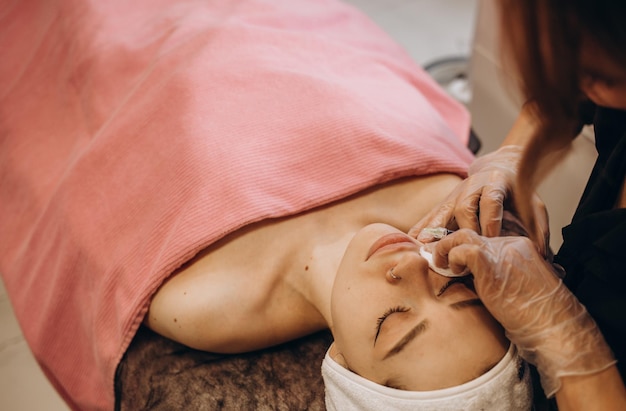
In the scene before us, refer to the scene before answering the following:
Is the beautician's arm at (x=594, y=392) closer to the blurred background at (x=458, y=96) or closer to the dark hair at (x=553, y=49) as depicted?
the dark hair at (x=553, y=49)

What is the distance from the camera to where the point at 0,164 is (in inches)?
66.0

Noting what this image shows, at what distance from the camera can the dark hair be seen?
654 millimetres

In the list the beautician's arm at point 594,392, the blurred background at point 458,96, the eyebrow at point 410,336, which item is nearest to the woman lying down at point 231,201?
the eyebrow at point 410,336

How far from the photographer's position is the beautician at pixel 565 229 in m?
0.69

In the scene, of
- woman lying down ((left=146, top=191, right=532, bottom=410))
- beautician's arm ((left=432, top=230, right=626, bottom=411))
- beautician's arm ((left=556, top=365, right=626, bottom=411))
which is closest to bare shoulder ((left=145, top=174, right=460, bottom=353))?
woman lying down ((left=146, top=191, right=532, bottom=410))

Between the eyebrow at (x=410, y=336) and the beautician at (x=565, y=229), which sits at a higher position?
the beautician at (x=565, y=229)

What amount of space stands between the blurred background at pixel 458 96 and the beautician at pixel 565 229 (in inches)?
3.7

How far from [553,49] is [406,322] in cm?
53

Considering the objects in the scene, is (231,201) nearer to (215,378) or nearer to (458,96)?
(215,378)

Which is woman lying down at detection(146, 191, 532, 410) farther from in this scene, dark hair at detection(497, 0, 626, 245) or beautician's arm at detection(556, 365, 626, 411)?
dark hair at detection(497, 0, 626, 245)

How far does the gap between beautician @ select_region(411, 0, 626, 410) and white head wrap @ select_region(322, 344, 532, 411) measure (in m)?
0.05

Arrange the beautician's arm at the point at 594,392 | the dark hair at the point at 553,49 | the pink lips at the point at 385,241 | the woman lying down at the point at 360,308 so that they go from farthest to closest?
the pink lips at the point at 385,241, the woman lying down at the point at 360,308, the beautician's arm at the point at 594,392, the dark hair at the point at 553,49

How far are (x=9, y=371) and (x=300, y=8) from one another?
1.44 metres

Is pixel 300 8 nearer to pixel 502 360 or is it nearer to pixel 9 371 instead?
pixel 502 360
